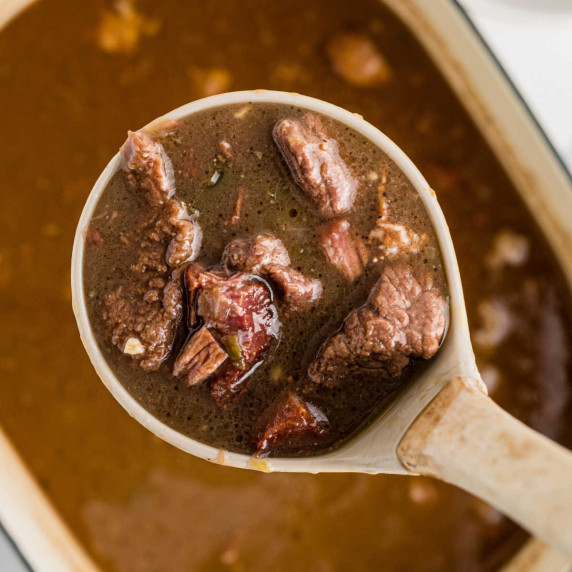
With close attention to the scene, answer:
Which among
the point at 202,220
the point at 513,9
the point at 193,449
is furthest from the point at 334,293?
the point at 513,9

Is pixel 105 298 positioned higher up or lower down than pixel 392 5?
lower down

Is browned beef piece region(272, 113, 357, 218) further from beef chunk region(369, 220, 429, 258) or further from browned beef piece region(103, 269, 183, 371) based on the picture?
browned beef piece region(103, 269, 183, 371)

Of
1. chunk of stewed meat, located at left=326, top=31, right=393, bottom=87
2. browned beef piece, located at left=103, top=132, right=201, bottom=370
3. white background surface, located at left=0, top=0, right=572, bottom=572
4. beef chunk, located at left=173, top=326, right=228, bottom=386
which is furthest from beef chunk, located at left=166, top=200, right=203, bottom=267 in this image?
white background surface, located at left=0, top=0, right=572, bottom=572

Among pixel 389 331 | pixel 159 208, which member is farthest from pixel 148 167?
pixel 389 331

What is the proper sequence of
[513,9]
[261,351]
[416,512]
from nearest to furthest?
[261,351] < [513,9] < [416,512]

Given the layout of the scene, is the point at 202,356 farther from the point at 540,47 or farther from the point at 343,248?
the point at 540,47

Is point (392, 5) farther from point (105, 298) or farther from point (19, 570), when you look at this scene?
point (19, 570)
